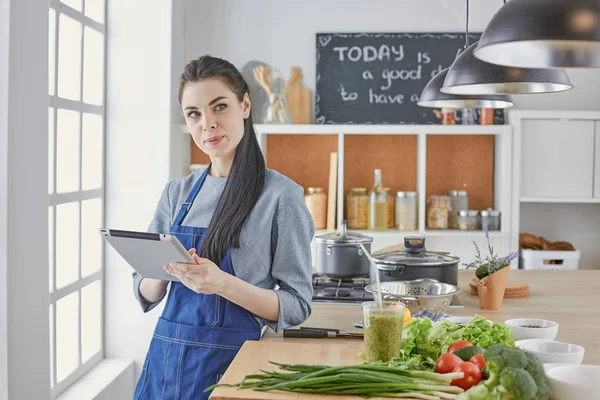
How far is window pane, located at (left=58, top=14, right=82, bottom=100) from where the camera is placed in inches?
146

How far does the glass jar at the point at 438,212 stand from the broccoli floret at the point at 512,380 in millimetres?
3456

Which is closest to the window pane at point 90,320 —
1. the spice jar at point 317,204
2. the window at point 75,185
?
the window at point 75,185

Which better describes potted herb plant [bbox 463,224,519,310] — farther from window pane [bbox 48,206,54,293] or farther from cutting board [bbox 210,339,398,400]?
window pane [bbox 48,206,54,293]

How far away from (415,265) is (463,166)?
254 cm

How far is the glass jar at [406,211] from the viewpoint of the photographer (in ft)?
16.3

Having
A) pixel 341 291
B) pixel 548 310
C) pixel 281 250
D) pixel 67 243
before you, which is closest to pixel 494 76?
pixel 281 250

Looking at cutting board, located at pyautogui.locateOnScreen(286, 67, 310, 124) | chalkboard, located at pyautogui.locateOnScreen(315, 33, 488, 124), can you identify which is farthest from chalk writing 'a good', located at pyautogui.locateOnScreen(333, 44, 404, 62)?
cutting board, located at pyautogui.locateOnScreen(286, 67, 310, 124)

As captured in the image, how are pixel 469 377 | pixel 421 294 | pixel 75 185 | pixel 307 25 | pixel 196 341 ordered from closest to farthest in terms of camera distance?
pixel 469 377
pixel 196 341
pixel 421 294
pixel 75 185
pixel 307 25

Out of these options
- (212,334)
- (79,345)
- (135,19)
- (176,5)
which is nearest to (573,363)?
(212,334)

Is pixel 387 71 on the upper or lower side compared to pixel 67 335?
upper

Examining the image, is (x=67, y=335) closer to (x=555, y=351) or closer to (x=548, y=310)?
(x=548, y=310)

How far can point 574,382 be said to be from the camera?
1.52 meters

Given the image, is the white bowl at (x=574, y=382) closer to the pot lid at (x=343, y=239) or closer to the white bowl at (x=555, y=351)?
the white bowl at (x=555, y=351)

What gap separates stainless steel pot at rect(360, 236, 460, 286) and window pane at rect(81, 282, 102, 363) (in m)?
1.99
